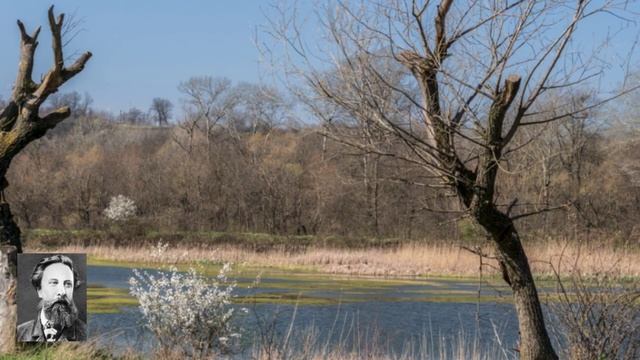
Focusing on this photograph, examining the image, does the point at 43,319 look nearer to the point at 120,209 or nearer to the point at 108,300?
the point at 108,300

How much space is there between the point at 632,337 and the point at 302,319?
28.6ft

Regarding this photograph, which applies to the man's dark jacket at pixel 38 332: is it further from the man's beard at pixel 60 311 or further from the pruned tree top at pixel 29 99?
the pruned tree top at pixel 29 99

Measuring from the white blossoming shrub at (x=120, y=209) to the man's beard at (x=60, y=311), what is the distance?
109ft

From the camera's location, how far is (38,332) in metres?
8.02

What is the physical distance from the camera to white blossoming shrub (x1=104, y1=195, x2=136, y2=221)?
4081cm

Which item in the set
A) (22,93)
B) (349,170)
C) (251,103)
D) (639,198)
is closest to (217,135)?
(251,103)

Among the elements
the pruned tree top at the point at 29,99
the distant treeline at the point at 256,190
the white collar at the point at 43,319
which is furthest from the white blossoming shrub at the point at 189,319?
the distant treeline at the point at 256,190

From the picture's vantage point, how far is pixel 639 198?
38.7m

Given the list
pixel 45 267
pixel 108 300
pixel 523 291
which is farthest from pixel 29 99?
pixel 108 300

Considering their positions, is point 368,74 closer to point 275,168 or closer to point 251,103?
point 275,168

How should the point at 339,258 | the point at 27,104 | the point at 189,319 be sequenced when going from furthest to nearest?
the point at 339,258
the point at 27,104
the point at 189,319

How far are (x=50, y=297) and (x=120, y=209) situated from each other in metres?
33.8

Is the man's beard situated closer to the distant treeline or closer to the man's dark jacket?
the man's dark jacket

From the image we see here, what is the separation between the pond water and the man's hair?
4.31 feet
